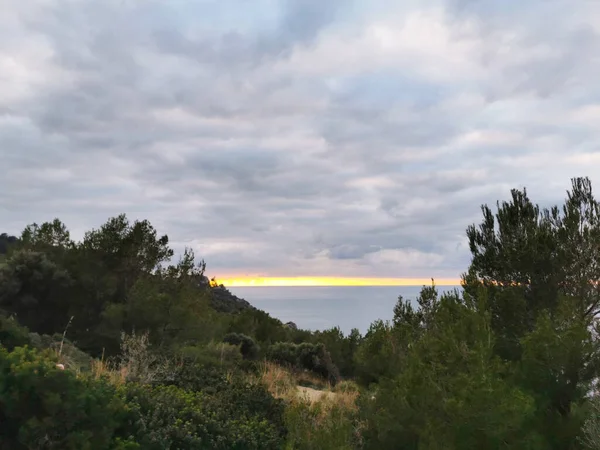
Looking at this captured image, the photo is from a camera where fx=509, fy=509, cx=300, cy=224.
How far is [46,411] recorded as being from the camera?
5223 millimetres

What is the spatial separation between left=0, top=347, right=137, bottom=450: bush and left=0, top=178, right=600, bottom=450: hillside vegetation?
2 cm

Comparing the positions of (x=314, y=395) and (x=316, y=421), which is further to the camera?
(x=314, y=395)

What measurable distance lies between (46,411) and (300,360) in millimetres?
14230

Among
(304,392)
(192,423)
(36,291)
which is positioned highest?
(36,291)

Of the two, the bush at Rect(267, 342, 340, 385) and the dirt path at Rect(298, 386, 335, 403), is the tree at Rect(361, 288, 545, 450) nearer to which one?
the dirt path at Rect(298, 386, 335, 403)

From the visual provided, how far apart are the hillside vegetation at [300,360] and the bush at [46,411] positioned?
0.7 inches

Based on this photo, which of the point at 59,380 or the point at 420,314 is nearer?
the point at 59,380

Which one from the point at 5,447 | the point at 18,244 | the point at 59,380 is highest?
the point at 18,244

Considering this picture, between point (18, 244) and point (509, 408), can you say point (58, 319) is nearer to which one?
point (18, 244)

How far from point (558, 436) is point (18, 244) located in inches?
816

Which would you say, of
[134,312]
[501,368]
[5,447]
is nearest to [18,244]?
[134,312]

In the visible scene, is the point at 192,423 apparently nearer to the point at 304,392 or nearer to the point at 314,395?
the point at 304,392

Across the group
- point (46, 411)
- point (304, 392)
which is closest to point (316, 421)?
point (304, 392)

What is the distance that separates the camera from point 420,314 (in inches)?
558
